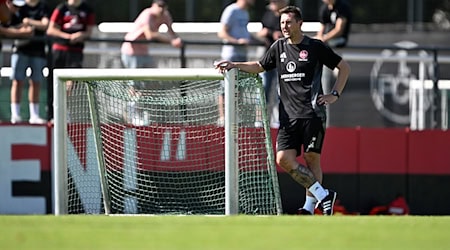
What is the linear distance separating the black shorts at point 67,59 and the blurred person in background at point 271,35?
243 centimetres

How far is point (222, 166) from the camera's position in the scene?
15281 mm

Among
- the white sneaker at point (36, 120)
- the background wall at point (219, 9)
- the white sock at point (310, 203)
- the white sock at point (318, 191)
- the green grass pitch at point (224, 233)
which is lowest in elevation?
the white sock at point (310, 203)

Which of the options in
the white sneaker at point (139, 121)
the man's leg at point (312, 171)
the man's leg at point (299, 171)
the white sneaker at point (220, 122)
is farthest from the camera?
the white sneaker at point (220, 122)

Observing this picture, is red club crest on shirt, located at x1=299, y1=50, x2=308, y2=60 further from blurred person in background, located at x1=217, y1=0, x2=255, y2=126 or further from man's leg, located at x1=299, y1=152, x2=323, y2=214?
blurred person in background, located at x1=217, y1=0, x2=255, y2=126

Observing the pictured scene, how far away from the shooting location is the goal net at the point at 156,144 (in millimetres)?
12773

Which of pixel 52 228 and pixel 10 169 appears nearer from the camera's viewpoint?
pixel 52 228

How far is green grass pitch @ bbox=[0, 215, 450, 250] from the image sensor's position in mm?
8109

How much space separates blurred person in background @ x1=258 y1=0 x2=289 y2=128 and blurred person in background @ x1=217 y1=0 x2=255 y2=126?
259 mm

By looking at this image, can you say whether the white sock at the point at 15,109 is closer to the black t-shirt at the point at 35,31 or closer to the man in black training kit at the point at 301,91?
the black t-shirt at the point at 35,31

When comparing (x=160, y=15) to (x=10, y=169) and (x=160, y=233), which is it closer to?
(x=10, y=169)

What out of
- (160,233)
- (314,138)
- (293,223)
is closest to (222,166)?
(314,138)

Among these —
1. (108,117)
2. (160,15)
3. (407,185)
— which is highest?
(160,15)

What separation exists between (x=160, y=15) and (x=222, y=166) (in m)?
2.50

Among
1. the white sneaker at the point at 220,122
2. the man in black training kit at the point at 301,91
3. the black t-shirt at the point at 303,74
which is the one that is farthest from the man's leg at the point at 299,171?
the white sneaker at the point at 220,122
